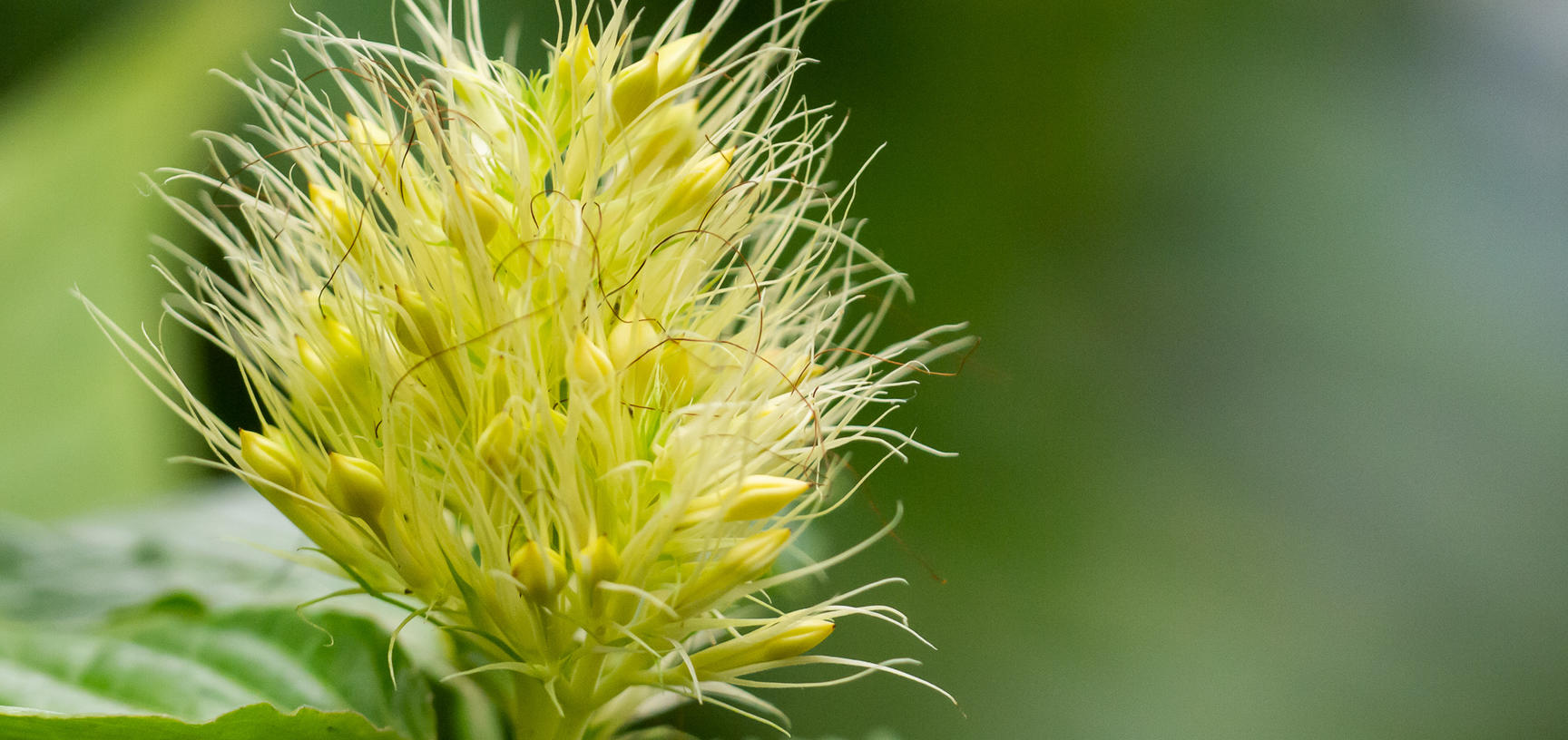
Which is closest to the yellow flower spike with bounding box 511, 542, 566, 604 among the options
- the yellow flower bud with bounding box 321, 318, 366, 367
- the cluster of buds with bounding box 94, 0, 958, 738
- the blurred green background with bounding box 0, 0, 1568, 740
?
the cluster of buds with bounding box 94, 0, 958, 738

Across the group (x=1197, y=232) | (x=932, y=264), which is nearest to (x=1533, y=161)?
(x=1197, y=232)

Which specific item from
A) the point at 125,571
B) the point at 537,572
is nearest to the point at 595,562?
the point at 537,572

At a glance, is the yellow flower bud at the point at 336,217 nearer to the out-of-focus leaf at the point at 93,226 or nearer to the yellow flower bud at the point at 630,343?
the yellow flower bud at the point at 630,343

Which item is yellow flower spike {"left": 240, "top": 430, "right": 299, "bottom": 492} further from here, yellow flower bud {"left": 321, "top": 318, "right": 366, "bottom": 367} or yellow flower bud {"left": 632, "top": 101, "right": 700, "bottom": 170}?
yellow flower bud {"left": 632, "top": 101, "right": 700, "bottom": 170}

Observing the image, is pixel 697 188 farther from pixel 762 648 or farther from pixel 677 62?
pixel 762 648

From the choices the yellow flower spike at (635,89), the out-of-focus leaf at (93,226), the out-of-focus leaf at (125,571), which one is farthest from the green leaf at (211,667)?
the out-of-focus leaf at (93,226)
